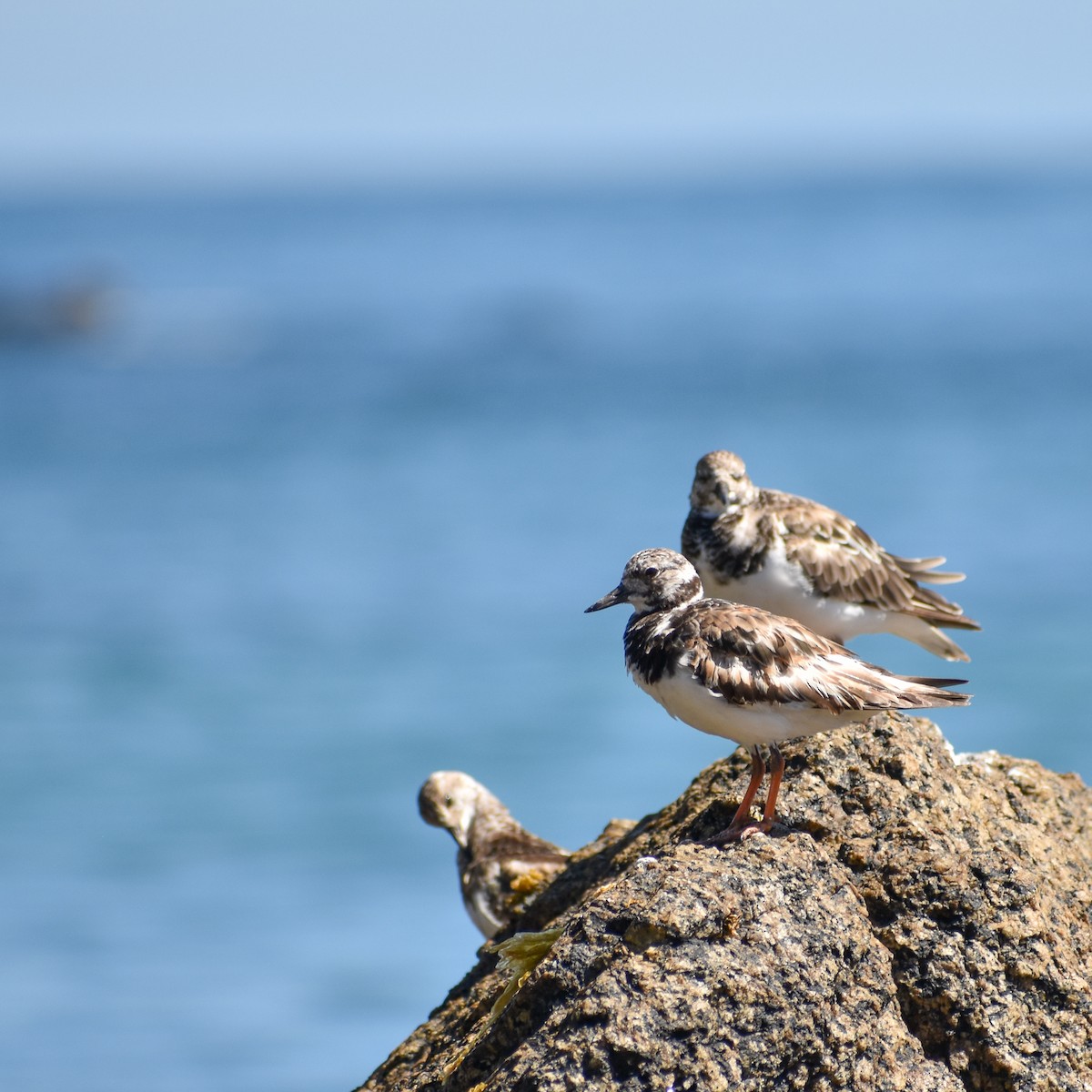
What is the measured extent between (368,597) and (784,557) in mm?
17043

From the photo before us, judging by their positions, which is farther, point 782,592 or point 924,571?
point 924,571

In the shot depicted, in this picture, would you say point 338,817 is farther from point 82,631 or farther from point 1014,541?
point 1014,541

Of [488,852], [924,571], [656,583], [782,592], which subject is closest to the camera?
[656,583]

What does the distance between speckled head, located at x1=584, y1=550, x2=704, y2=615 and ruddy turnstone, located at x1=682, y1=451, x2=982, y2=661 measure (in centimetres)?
163

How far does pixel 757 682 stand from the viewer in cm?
462

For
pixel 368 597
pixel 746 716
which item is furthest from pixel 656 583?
pixel 368 597

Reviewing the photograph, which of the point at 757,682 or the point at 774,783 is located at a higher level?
the point at 757,682

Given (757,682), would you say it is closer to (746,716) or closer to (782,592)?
(746,716)

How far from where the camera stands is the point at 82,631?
21.5 metres

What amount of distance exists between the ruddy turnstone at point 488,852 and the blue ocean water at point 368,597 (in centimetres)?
258

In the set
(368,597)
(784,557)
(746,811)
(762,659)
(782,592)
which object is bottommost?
(746,811)

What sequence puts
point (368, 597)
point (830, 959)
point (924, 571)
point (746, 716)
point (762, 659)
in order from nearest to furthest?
1. point (830, 959)
2. point (746, 716)
3. point (762, 659)
4. point (924, 571)
5. point (368, 597)

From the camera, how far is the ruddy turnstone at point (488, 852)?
719cm

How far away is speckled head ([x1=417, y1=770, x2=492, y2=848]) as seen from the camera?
851cm
